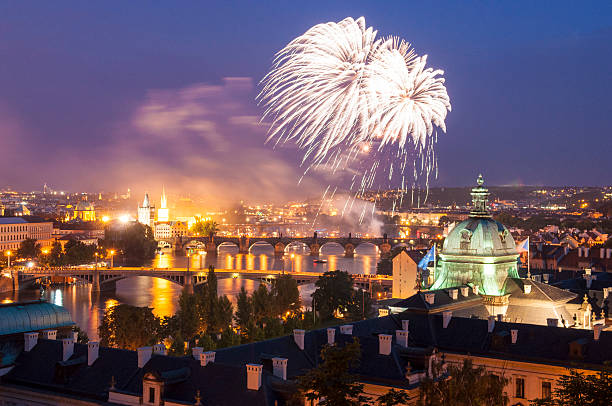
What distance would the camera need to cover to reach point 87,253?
12912cm

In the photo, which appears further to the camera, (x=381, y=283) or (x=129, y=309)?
(x=381, y=283)

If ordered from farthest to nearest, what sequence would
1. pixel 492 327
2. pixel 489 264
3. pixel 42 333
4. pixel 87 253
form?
pixel 87 253 → pixel 489 264 → pixel 492 327 → pixel 42 333

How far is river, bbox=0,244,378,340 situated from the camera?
84.5m

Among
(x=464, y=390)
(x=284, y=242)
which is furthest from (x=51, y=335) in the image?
(x=284, y=242)

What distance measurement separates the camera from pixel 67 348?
28.5m

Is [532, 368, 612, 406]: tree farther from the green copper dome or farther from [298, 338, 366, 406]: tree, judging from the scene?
the green copper dome

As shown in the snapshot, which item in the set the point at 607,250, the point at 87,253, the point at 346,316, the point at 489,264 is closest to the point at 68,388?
the point at 489,264

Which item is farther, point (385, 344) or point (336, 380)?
point (385, 344)

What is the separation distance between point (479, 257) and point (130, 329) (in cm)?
2022

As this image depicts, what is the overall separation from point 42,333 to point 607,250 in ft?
214

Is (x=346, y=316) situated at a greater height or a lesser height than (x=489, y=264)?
lesser

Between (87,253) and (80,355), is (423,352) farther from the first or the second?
(87,253)

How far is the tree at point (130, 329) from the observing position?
1928 inches

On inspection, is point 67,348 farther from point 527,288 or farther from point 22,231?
point 22,231
